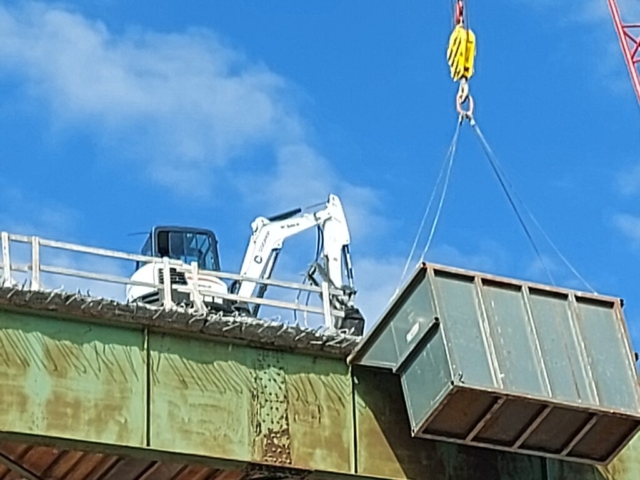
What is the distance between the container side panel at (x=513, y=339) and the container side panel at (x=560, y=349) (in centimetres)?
24

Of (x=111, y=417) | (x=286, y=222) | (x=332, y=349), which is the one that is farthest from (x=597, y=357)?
(x=286, y=222)

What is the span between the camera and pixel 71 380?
1077 inches

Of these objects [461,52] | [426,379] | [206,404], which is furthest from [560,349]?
[461,52]

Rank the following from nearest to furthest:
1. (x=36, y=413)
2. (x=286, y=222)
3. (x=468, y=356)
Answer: (x=36, y=413) → (x=468, y=356) → (x=286, y=222)

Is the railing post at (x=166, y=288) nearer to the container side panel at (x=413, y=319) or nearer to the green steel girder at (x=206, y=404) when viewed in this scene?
the green steel girder at (x=206, y=404)

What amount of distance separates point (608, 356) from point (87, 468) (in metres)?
9.63

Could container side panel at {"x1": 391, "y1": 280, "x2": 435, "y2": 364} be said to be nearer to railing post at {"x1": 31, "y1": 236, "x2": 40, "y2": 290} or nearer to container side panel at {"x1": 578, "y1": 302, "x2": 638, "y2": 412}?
container side panel at {"x1": 578, "y1": 302, "x2": 638, "y2": 412}

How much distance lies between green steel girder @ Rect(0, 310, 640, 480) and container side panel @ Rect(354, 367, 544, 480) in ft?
0.07

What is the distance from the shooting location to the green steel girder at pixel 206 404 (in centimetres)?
2712

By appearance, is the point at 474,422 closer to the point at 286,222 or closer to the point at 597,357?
the point at 597,357

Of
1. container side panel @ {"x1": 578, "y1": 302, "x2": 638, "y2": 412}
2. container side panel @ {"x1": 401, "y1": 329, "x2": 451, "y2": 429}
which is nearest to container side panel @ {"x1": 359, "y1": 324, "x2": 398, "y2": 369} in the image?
container side panel @ {"x1": 401, "y1": 329, "x2": 451, "y2": 429}

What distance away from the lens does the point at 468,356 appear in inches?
1130

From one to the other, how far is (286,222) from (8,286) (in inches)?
615

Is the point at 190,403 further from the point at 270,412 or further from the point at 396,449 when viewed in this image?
the point at 396,449
